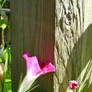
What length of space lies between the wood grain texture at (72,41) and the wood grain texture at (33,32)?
23 millimetres

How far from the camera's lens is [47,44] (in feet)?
2.28

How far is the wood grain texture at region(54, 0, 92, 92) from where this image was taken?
0.67 meters

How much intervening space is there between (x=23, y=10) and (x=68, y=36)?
25cm

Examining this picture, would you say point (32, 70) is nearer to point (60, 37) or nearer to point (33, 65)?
point (33, 65)

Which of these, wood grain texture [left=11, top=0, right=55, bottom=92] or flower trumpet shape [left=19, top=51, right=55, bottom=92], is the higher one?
wood grain texture [left=11, top=0, right=55, bottom=92]

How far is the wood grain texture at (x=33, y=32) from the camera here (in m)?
0.68

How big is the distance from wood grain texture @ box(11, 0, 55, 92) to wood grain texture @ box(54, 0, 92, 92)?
23mm

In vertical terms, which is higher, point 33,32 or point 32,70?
point 33,32

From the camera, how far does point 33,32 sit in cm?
76

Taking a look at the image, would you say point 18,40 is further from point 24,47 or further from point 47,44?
point 47,44

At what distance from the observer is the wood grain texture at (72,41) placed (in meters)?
0.67

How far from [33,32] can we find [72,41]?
6.5 inches

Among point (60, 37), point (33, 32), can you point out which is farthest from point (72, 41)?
point (33, 32)

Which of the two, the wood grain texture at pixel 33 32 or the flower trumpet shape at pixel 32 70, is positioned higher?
the wood grain texture at pixel 33 32
